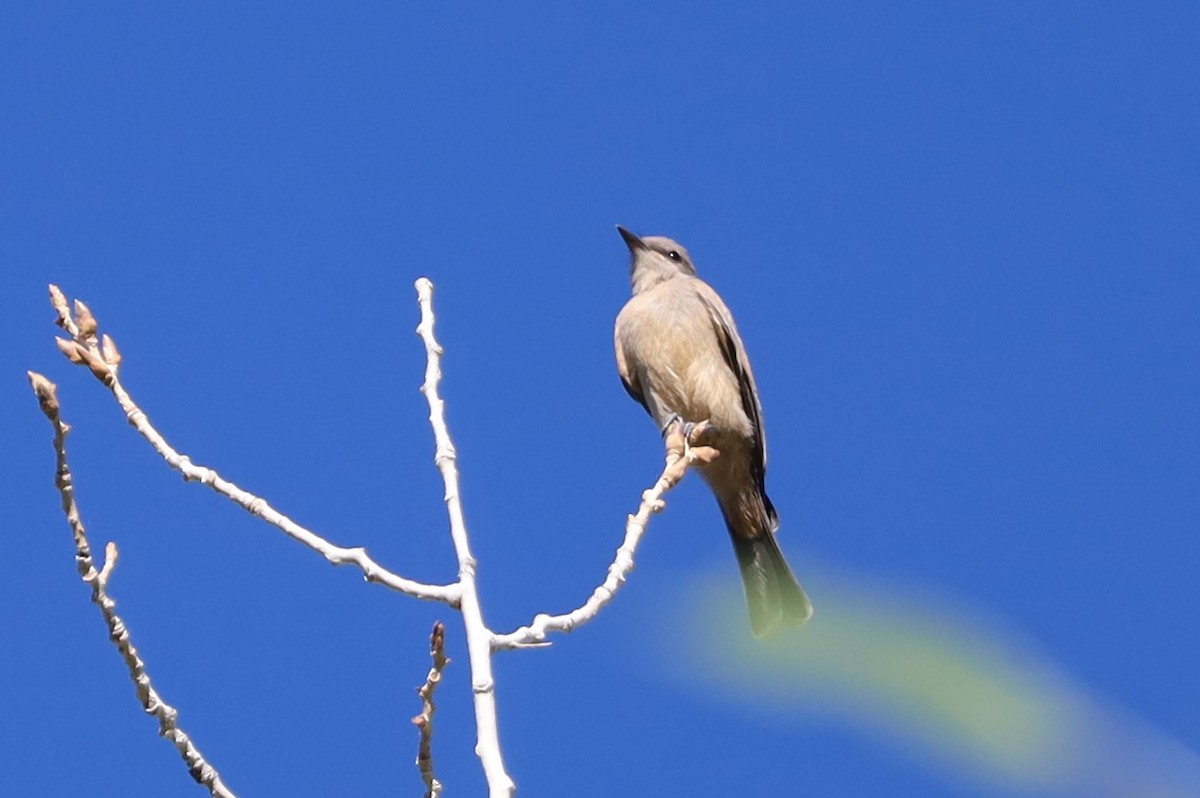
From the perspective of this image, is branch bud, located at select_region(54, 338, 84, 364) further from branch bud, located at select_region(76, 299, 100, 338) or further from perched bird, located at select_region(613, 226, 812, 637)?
perched bird, located at select_region(613, 226, 812, 637)

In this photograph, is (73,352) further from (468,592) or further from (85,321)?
(468,592)

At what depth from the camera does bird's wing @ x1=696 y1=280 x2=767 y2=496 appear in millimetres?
9430

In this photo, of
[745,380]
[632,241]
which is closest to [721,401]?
[745,380]

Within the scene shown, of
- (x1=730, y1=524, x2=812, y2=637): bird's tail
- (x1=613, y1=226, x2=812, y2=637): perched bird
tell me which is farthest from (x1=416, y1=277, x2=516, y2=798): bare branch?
(x1=730, y1=524, x2=812, y2=637): bird's tail

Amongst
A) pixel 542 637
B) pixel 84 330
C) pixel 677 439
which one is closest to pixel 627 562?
pixel 542 637

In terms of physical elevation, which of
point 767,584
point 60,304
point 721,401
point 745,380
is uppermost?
point 745,380

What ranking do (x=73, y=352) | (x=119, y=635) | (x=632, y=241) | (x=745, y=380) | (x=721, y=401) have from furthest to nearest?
(x=632, y=241), (x=745, y=380), (x=721, y=401), (x=73, y=352), (x=119, y=635)

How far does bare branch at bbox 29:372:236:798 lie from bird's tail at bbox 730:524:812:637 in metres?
5.89

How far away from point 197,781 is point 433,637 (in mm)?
657

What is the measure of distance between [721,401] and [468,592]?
221 inches

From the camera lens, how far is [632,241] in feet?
36.0

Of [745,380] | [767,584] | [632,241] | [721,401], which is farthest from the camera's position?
[632,241]

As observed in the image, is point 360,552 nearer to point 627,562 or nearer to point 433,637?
point 433,637

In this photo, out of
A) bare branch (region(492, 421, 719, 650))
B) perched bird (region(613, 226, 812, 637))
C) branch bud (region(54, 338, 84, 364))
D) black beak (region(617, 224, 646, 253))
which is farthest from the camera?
black beak (region(617, 224, 646, 253))
